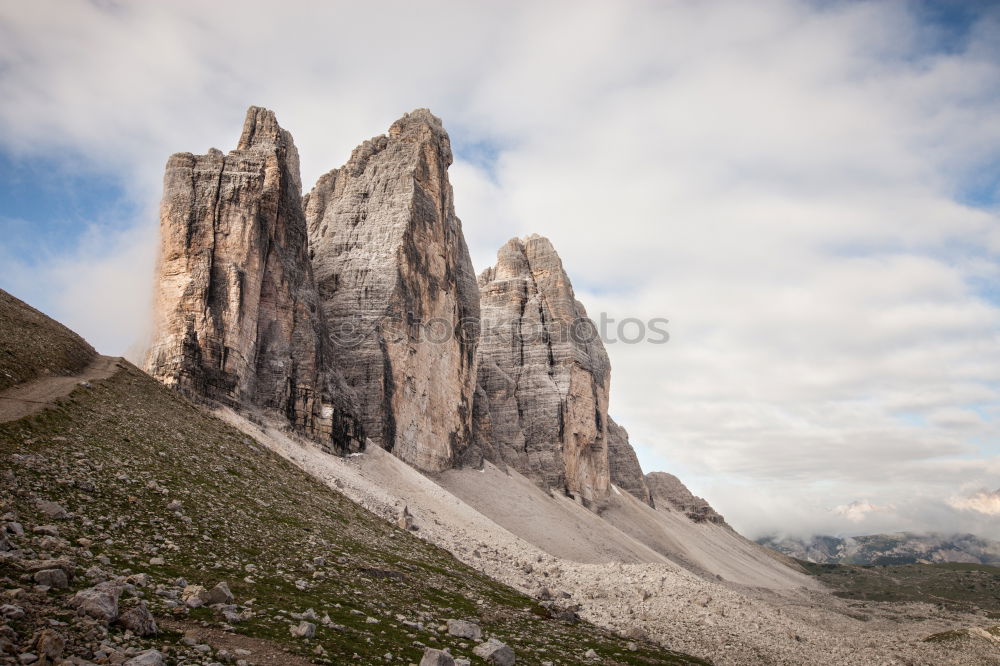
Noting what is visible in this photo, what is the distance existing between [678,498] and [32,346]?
161m

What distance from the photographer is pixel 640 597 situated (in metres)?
39.3

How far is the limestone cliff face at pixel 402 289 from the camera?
242 ft

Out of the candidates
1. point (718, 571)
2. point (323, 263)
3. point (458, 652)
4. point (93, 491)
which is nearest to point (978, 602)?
point (718, 571)

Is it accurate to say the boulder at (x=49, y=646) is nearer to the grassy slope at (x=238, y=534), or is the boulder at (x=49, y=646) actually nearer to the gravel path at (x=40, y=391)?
the grassy slope at (x=238, y=534)

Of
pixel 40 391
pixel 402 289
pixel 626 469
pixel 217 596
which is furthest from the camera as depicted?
pixel 626 469

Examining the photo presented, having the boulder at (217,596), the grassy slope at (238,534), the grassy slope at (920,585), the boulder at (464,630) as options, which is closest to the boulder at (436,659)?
the grassy slope at (238,534)

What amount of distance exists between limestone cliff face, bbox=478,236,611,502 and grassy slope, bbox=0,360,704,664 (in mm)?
68067

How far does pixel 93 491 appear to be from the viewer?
71.0 ft

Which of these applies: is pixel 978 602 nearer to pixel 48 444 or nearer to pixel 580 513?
pixel 580 513

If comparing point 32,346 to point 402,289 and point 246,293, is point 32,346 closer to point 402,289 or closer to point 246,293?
point 246,293

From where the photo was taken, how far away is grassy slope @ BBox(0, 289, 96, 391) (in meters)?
29.8

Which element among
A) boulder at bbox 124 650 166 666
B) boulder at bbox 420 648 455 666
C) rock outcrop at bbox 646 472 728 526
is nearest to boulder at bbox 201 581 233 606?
boulder at bbox 124 650 166 666

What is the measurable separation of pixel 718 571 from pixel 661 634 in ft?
252

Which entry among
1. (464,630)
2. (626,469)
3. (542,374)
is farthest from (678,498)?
(464,630)
